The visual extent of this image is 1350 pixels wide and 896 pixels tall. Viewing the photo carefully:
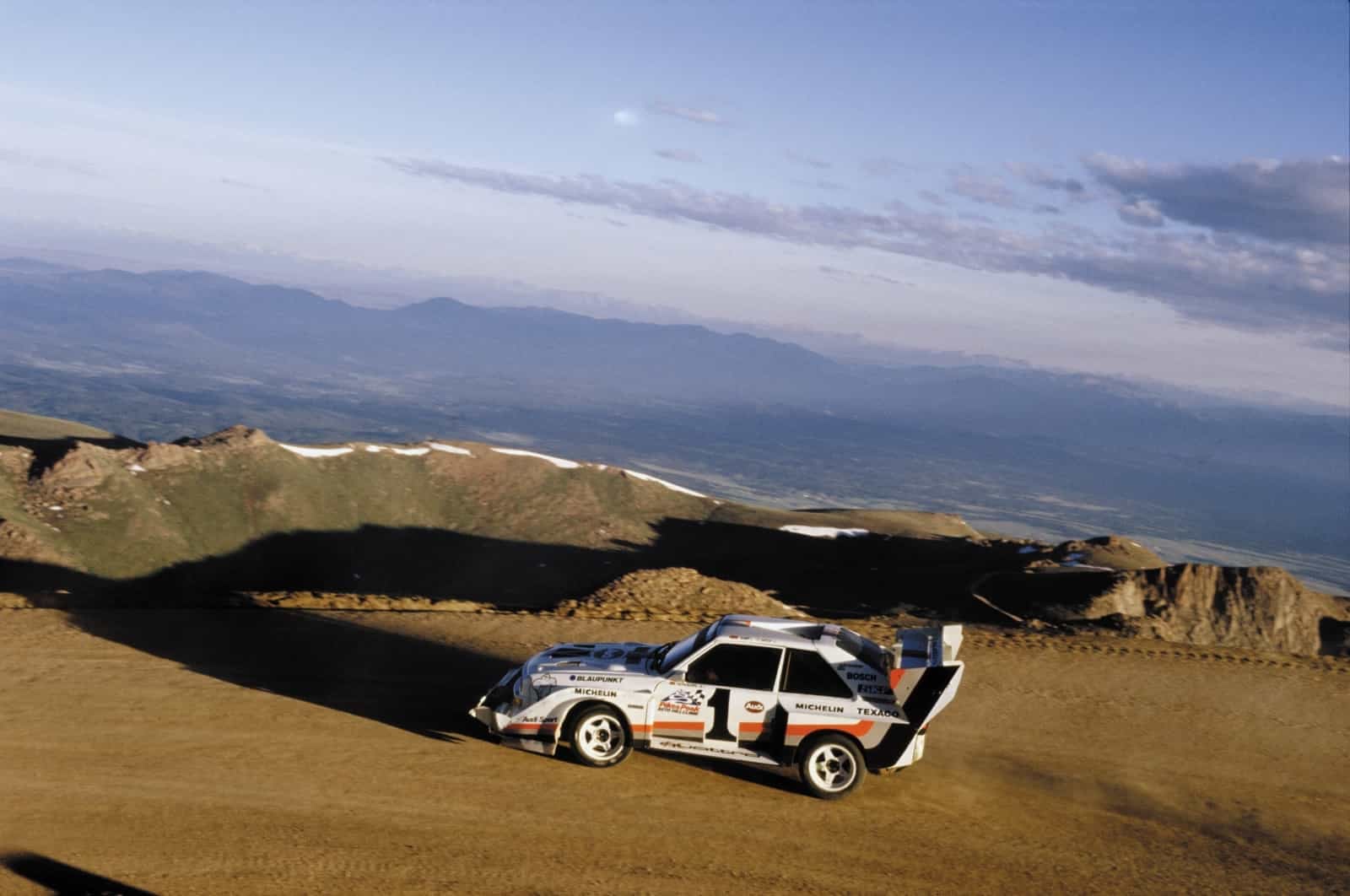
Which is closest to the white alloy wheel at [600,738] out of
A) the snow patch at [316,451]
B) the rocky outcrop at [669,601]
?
the rocky outcrop at [669,601]

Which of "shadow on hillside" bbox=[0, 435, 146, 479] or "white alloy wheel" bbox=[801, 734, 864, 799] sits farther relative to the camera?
"shadow on hillside" bbox=[0, 435, 146, 479]

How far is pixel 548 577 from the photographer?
61.1 metres

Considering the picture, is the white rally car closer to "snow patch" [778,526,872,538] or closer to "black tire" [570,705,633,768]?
"black tire" [570,705,633,768]

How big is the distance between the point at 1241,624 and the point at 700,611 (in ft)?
72.2

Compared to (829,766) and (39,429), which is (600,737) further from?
(39,429)

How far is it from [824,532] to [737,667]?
61.1 m

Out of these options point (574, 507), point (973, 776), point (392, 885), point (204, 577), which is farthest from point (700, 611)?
point (574, 507)

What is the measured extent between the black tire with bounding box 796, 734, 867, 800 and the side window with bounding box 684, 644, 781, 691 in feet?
2.66

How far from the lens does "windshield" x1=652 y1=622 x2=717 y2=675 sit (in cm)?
1158

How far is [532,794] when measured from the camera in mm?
10781

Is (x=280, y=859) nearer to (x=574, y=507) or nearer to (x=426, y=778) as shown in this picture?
(x=426, y=778)

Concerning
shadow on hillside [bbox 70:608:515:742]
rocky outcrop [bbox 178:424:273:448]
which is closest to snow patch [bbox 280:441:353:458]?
rocky outcrop [bbox 178:424:273:448]

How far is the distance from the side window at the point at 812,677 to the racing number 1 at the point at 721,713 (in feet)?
2.20

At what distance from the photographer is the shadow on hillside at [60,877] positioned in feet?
28.2
